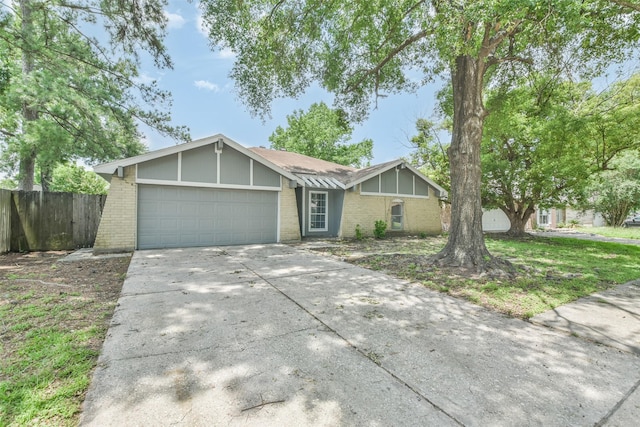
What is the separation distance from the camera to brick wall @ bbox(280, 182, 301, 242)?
37.2ft

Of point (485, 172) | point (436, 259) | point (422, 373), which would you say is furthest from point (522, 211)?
point (422, 373)

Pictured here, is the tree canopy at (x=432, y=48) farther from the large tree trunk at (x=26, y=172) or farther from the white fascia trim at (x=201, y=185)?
the large tree trunk at (x=26, y=172)

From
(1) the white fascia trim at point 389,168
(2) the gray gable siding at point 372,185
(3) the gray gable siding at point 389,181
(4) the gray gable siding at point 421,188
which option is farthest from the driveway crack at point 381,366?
(4) the gray gable siding at point 421,188

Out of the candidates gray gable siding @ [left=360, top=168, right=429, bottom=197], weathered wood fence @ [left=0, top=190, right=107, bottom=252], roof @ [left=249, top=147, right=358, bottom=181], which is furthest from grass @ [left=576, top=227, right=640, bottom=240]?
weathered wood fence @ [left=0, top=190, right=107, bottom=252]

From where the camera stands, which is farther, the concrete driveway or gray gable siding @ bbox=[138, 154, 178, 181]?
gray gable siding @ bbox=[138, 154, 178, 181]

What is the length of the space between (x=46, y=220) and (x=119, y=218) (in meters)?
2.70

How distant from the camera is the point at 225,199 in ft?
34.1

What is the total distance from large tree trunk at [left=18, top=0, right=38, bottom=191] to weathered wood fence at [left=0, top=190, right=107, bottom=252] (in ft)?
7.94

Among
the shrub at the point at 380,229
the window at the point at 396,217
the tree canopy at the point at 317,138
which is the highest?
the tree canopy at the point at 317,138

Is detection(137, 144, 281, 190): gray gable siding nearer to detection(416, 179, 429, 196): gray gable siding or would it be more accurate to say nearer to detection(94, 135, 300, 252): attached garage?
detection(94, 135, 300, 252): attached garage

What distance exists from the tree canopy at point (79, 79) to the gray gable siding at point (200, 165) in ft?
8.93

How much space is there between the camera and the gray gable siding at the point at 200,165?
9672 mm

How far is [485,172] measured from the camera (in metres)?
14.2

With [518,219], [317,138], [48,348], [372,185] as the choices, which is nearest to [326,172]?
[372,185]
